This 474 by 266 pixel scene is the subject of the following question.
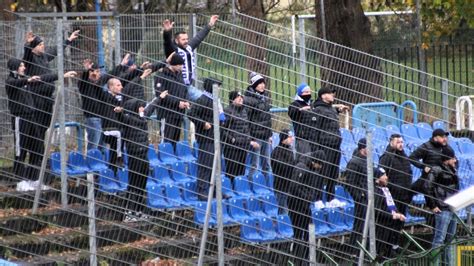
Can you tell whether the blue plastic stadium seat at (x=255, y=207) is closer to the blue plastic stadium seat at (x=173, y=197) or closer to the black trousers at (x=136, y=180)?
the blue plastic stadium seat at (x=173, y=197)

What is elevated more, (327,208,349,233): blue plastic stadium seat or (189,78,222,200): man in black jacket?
(189,78,222,200): man in black jacket

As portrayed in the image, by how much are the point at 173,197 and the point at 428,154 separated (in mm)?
3399

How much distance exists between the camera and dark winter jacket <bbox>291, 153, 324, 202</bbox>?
1440cm

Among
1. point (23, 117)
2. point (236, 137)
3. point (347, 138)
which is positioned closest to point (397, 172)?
point (347, 138)

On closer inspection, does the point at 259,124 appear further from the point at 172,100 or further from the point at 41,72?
the point at 41,72

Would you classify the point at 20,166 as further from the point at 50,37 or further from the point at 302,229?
the point at 302,229

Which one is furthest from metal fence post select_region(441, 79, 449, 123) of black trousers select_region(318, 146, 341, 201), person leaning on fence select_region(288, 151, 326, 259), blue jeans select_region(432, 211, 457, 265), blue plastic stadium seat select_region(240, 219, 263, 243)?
blue plastic stadium seat select_region(240, 219, 263, 243)

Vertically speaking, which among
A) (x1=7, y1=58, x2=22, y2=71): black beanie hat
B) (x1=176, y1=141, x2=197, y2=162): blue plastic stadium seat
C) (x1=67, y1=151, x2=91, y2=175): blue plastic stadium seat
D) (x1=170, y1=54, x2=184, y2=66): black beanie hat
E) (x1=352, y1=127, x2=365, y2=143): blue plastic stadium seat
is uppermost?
(x1=170, y1=54, x2=184, y2=66): black beanie hat

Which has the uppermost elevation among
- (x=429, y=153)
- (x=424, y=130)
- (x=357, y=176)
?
(x=424, y=130)

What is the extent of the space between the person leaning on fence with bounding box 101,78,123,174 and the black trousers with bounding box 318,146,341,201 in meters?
2.43

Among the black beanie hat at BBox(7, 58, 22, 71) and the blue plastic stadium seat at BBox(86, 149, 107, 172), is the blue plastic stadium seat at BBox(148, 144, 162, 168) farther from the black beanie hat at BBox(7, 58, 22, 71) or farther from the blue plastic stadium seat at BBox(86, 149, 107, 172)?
the black beanie hat at BBox(7, 58, 22, 71)

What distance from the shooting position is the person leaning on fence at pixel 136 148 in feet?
45.9

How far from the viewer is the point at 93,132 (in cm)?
1450

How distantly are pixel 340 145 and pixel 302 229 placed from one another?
4.23 feet
